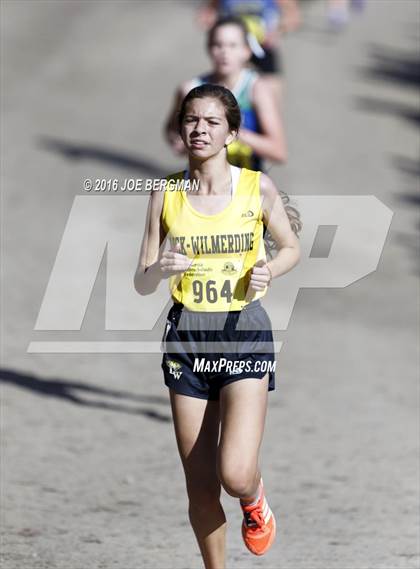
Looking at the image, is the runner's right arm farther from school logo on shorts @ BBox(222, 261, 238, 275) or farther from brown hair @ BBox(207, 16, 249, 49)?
brown hair @ BBox(207, 16, 249, 49)

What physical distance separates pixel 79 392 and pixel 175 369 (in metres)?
3.91

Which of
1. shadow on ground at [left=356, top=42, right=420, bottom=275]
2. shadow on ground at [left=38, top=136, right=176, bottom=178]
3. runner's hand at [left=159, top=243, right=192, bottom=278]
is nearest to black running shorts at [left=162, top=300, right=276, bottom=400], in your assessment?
runner's hand at [left=159, top=243, right=192, bottom=278]

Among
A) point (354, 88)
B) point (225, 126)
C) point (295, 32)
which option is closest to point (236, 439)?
point (225, 126)

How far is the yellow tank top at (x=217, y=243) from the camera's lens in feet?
16.6

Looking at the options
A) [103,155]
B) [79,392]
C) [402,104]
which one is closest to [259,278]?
[79,392]

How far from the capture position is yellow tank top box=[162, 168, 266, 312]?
16.6 feet

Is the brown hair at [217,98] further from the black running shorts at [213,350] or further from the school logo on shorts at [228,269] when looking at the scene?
the black running shorts at [213,350]

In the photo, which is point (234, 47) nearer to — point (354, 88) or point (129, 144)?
point (129, 144)

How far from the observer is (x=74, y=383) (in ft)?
30.2

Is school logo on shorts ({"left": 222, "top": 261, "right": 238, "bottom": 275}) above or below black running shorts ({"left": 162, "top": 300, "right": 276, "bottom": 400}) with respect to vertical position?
above

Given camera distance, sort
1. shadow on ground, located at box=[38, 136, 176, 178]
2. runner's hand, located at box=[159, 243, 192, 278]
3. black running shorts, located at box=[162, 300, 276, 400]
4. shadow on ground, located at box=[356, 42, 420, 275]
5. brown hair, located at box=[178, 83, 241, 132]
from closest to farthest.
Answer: runner's hand, located at box=[159, 243, 192, 278] → brown hair, located at box=[178, 83, 241, 132] → black running shorts, located at box=[162, 300, 276, 400] → shadow on ground, located at box=[356, 42, 420, 275] → shadow on ground, located at box=[38, 136, 176, 178]

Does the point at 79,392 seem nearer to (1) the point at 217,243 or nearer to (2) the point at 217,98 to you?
(1) the point at 217,243

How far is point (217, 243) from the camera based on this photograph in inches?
200

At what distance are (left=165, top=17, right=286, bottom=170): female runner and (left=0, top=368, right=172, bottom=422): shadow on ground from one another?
1869mm
